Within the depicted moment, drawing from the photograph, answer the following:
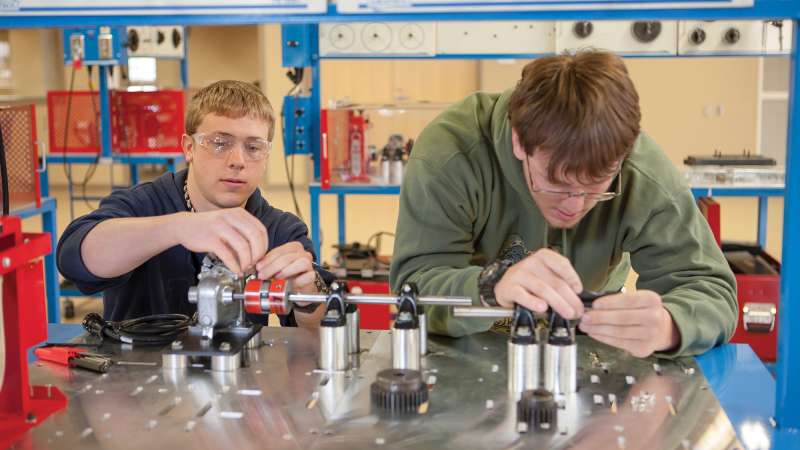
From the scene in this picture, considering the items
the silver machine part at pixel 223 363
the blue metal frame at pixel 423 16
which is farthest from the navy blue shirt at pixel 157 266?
the blue metal frame at pixel 423 16

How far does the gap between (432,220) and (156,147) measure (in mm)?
3808

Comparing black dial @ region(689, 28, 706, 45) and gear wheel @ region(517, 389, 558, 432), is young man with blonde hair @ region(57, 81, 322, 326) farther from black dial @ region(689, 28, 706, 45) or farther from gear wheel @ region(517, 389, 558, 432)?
black dial @ region(689, 28, 706, 45)

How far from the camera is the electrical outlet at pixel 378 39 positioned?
4262 millimetres

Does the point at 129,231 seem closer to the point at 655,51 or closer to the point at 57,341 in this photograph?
the point at 57,341

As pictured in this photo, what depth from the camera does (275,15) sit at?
4.38 ft

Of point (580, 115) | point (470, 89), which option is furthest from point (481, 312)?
point (470, 89)

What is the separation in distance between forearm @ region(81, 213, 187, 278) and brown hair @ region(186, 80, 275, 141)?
0.52 metres

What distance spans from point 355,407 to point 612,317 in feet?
1.27

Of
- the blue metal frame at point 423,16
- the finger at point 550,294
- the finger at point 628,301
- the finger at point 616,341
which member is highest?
the blue metal frame at point 423,16

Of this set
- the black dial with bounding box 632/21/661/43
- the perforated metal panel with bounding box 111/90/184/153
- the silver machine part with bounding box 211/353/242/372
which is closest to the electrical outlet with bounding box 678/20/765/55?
the black dial with bounding box 632/21/661/43

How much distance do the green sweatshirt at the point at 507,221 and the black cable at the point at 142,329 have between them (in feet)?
1.25

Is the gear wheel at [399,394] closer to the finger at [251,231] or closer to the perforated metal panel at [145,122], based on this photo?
the finger at [251,231]

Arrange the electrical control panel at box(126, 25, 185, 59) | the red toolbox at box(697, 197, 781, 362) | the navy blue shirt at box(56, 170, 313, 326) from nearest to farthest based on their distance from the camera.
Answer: the navy blue shirt at box(56, 170, 313, 326), the red toolbox at box(697, 197, 781, 362), the electrical control panel at box(126, 25, 185, 59)

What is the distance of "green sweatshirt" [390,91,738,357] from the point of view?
160cm
